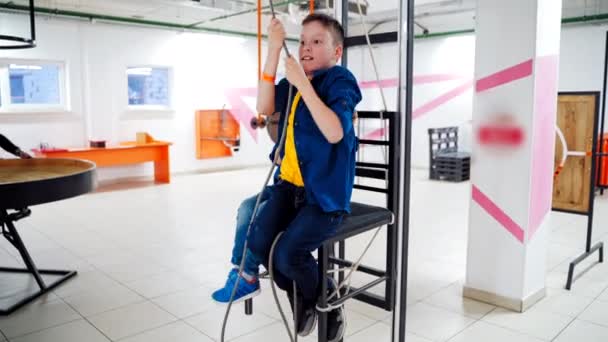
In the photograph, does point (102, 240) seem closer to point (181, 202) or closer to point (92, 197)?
point (181, 202)

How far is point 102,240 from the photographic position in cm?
486

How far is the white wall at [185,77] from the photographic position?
7.68 metres

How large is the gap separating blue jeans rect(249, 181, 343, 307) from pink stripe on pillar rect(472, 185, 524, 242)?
5.61ft

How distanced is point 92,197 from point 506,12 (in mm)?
5919

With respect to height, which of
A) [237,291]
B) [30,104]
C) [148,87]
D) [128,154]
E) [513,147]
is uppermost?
[148,87]

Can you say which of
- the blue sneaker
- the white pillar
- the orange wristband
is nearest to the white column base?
the white pillar

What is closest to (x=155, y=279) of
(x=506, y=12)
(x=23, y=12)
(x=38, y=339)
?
(x=38, y=339)

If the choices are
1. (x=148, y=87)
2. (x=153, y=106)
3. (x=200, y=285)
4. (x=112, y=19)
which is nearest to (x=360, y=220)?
(x=200, y=285)

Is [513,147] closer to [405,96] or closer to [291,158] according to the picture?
[405,96]

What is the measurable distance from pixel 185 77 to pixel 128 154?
197 cm

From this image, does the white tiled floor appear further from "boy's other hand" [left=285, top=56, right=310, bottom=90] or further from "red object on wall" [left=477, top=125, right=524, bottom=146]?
"boy's other hand" [left=285, top=56, right=310, bottom=90]

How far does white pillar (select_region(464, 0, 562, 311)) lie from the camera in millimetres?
3020

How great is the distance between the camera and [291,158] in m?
1.91

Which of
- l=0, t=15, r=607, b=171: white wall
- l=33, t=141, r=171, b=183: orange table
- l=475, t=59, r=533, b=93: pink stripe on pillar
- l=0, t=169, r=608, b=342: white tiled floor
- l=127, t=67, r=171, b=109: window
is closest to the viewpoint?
l=0, t=169, r=608, b=342: white tiled floor
